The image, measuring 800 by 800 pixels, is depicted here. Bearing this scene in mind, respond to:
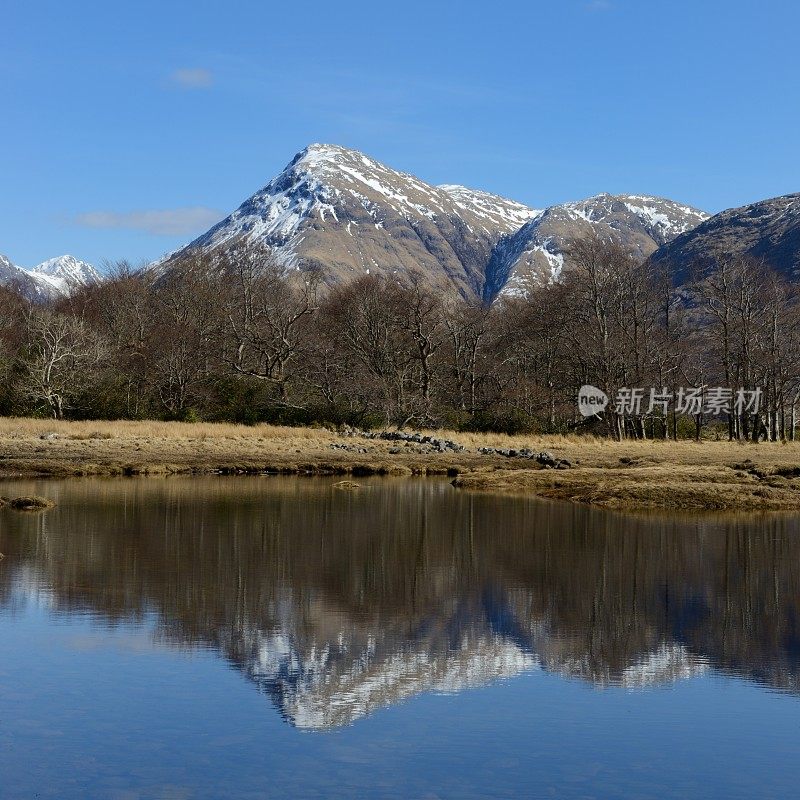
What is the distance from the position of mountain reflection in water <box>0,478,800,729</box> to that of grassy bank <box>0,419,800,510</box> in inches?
140

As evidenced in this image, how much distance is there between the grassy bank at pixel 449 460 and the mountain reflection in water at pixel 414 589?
3.56 metres

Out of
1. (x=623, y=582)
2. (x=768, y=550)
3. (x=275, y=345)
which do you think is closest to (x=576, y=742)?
(x=623, y=582)

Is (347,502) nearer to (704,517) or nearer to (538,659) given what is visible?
(704,517)

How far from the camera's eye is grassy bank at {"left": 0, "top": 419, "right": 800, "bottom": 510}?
101 feet

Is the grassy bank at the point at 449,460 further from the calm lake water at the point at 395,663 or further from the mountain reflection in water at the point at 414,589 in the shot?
the calm lake water at the point at 395,663

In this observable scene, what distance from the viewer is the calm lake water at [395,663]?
8.66 m

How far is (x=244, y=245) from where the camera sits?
3374 inches

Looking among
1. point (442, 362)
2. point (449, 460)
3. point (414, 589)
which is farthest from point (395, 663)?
point (442, 362)

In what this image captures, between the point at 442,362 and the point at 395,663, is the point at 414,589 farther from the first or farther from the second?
the point at 442,362

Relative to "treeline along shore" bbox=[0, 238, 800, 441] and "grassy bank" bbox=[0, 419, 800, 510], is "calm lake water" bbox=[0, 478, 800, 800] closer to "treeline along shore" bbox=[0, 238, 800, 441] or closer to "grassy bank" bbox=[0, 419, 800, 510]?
"grassy bank" bbox=[0, 419, 800, 510]

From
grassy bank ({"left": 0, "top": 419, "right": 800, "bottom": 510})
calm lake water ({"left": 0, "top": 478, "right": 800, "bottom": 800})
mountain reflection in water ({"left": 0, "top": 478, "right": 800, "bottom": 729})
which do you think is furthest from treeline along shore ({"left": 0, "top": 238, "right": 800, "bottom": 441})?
calm lake water ({"left": 0, "top": 478, "right": 800, "bottom": 800})

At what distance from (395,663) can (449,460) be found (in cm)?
3106

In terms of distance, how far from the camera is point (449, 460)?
4303cm

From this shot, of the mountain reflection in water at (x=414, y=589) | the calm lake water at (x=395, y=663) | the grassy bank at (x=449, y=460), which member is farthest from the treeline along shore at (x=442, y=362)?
the calm lake water at (x=395, y=663)
